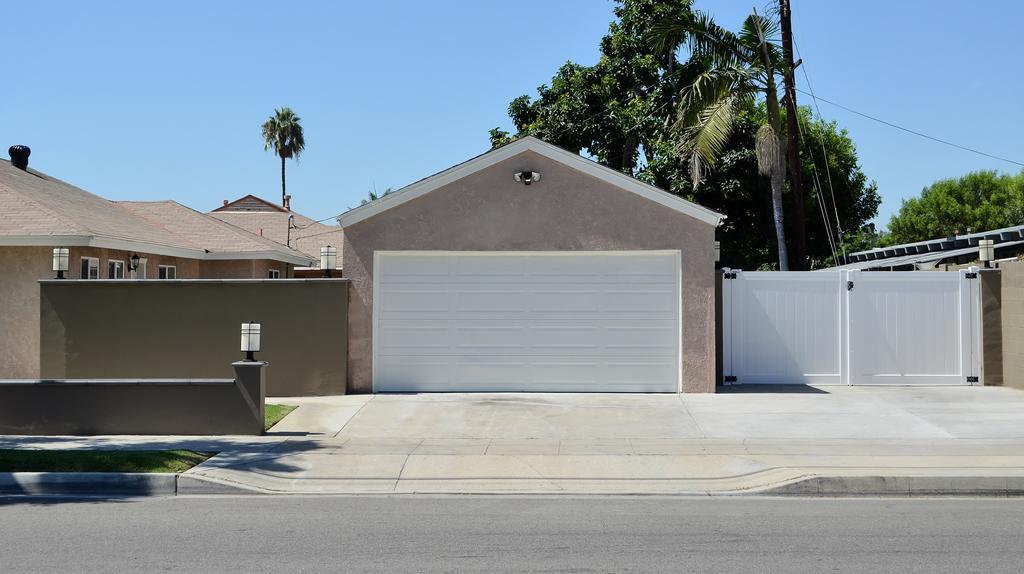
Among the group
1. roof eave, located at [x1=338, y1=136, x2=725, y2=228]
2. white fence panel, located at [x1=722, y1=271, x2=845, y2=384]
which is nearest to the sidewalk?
white fence panel, located at [x1=722, y1=271, x2=845, y2=384]

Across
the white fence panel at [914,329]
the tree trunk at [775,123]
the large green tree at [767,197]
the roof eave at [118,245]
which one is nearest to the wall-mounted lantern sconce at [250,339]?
the roof eave at [118,245]

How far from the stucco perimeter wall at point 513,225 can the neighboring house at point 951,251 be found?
271 inches

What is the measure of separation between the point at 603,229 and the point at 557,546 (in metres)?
8.83

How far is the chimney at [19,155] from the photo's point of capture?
23.9m

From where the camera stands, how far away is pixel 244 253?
81.3 ft

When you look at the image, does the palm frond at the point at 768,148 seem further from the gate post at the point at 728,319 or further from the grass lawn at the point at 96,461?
the grass lawn at the point at 96,461

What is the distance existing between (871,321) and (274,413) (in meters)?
9.89

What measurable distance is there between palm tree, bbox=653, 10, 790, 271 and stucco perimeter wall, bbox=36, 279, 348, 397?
8740 millimetres

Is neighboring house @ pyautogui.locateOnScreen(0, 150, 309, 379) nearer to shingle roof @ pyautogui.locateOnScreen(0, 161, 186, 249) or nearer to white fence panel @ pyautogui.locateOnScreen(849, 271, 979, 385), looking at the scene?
shingle roof @ pyautogui.locateOnScreen(0, 161, 186, 249)

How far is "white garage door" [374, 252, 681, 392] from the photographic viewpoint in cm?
1565

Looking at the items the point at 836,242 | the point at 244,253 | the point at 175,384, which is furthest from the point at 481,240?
the point at 836,242

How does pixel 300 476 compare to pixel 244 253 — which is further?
pixel 244 253

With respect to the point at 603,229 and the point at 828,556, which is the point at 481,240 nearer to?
the point at 603,229

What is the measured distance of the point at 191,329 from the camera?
15500mm
